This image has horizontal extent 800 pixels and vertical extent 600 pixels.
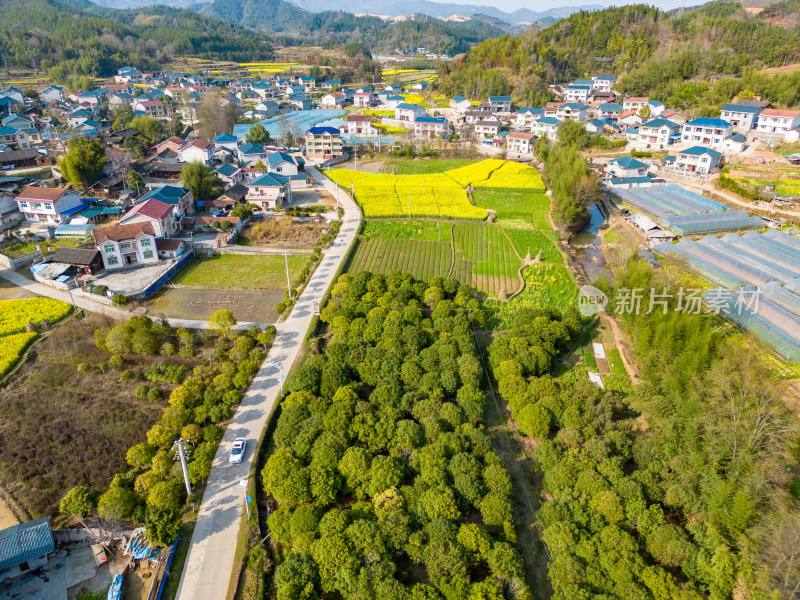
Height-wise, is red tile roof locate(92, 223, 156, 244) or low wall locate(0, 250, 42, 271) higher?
red tile roof locate(92, 223, 156, 244)

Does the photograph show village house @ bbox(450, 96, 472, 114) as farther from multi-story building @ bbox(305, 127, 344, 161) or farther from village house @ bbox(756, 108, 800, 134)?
village house @ bbox(756, 108, 800, 134)

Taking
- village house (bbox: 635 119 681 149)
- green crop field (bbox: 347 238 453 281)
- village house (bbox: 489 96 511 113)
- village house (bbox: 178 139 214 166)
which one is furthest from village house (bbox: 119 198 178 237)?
village house (bbox: 489 96 511 113)

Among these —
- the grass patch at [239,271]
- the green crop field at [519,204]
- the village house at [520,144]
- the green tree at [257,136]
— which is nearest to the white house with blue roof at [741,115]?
the village house at [520,144]

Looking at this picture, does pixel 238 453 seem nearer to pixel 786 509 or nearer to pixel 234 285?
pixel 234 285

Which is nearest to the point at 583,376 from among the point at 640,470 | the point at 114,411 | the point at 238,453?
the point at 640,470

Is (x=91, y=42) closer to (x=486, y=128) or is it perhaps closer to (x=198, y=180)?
(x=198, y=180)

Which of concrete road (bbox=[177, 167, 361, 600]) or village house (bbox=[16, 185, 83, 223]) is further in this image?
village house (bbox=[16, 185, 83, 223])
